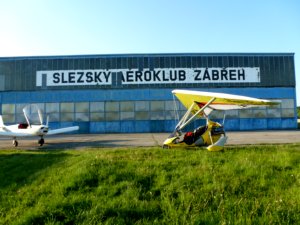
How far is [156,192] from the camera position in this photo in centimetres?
670

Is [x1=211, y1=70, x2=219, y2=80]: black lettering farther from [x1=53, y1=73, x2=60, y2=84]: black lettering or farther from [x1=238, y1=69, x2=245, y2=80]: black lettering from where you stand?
[x1=53, y1=73, x2=60, y2=84]: black lettering

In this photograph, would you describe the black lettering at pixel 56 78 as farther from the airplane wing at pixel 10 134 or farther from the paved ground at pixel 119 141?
the airplane wing at pixel 10 134

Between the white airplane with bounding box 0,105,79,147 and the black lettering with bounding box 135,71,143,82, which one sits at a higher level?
the black lettering with bounding box 135,71,143,82

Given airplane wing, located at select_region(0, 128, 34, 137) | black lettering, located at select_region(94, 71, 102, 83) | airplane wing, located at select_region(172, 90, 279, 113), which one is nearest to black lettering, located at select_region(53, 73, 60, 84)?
black lettering, located at select_region(94, 71, 102, 83)

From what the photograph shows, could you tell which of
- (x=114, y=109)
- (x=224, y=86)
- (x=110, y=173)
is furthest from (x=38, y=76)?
(x=110, y=173)

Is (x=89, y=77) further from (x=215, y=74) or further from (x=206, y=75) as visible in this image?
(x=215, y=74)

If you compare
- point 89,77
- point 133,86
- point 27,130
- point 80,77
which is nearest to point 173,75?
point 133,86

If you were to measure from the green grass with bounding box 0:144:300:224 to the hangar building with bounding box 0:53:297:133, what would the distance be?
2770cm

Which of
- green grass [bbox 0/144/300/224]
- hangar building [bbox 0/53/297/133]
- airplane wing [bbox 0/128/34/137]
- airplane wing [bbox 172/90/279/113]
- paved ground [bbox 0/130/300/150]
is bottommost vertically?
green grass [bbox 0/144/300/224]

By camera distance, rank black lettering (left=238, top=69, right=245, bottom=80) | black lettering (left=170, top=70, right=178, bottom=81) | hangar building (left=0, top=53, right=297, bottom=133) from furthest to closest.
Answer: black lettering (left=238, top=69, right=245, bottom=80), black lettering (left=170, top=70, right=178, bottom=81), hangar building (left=0, top=53, right=297, bottom=133)

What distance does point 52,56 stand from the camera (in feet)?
125

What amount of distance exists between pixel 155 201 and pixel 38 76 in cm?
3599

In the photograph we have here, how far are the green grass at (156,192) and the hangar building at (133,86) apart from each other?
90.9ft

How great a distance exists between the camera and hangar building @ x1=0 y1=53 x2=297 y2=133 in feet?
122
